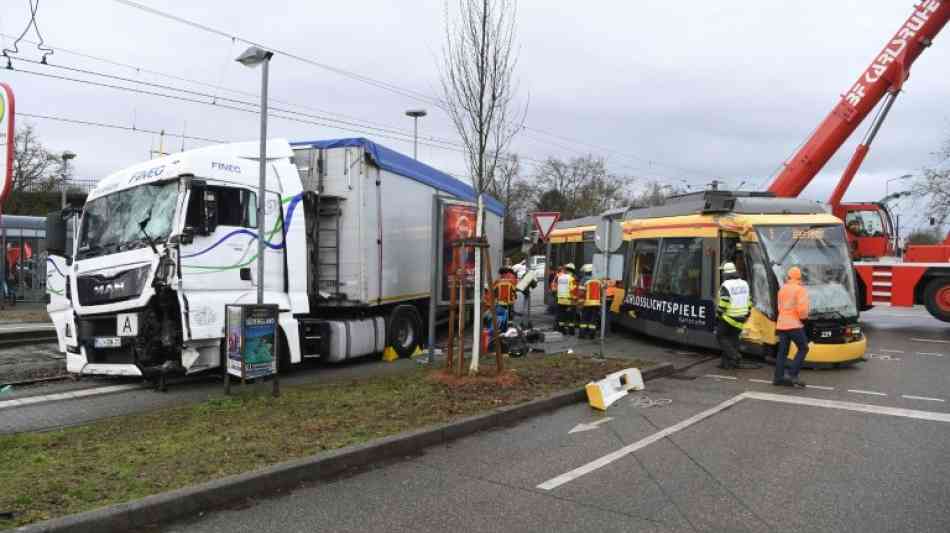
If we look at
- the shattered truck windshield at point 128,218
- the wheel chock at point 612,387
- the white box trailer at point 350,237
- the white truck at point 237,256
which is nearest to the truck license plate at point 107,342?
the white truck at point 237,256

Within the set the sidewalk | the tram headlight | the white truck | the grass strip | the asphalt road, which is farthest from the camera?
the sidewalk

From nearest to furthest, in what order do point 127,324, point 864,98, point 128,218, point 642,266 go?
point 127,324, point 128,218, point 642,266, point 864,98

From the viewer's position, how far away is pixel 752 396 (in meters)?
8.78

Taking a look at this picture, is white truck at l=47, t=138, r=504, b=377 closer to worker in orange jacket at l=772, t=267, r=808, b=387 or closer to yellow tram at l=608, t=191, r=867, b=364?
yellow tram at l=608, t=191, r=867, b=364

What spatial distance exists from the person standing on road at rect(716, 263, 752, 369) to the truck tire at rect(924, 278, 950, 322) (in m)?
9.11

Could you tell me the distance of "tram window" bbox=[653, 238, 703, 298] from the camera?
41.0 feet

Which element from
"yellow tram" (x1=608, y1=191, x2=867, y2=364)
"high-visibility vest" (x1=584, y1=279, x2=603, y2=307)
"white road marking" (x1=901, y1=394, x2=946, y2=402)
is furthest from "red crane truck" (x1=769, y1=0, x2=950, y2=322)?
"white road marking" (x1=901, y1=394, x2=946, y2=402)

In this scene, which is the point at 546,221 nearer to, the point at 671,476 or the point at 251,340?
the point at 251,340

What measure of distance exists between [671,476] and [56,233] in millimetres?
9050

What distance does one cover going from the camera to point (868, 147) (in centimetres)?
1762

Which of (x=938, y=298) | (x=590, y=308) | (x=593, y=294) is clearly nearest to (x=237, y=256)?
(x=593, y=294)

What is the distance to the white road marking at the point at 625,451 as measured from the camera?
17.2 feet

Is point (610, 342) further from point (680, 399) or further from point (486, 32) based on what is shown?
point (486, 32)

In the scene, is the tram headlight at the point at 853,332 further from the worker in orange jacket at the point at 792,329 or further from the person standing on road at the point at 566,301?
the person standing on road at the point at 566,301
